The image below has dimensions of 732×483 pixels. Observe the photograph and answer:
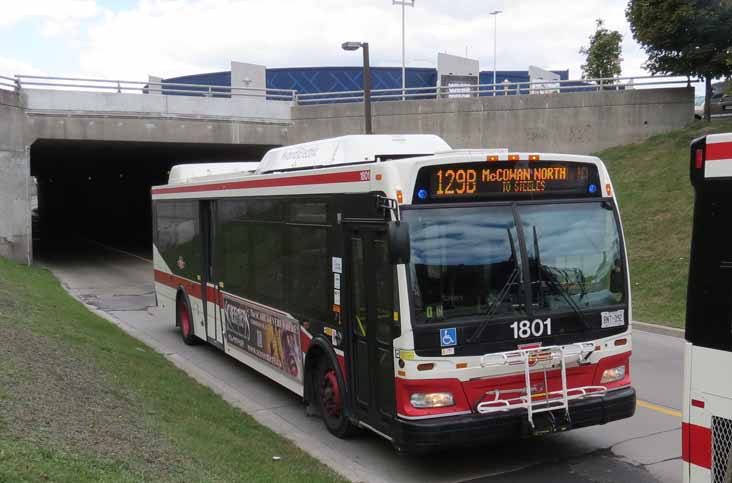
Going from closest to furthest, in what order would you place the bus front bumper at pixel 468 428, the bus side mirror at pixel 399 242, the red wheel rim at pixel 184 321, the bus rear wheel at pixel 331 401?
the bus side mirror at pixel 399 242 → the bus front bumper at pixel 468 428 → the bus rear wheel at pixel 331 401 → the red wheel rim at pixel 184 321

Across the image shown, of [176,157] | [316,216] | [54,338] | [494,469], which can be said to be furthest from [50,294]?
[176,157]

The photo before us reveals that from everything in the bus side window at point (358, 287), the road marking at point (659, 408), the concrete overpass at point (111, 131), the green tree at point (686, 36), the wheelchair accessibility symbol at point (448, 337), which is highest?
the green tree at point (686, 36)

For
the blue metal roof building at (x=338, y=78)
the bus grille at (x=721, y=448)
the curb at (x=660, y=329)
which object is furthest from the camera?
the blue metal roof building at (x=338, y=78)

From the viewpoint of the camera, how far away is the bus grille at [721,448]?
468cm

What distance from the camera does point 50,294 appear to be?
1795 centimetres

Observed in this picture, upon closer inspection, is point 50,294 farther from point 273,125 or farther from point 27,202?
point 273,125

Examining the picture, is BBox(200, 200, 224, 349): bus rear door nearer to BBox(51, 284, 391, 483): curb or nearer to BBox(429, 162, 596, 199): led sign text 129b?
BBox(51, 284, 391, 483): curb

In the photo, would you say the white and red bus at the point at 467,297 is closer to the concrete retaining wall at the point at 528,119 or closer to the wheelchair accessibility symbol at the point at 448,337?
the wheelchair accessibility symbol at the point at 448,337

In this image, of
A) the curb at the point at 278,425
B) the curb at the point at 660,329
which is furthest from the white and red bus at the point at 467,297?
the curb at the point at 660,329

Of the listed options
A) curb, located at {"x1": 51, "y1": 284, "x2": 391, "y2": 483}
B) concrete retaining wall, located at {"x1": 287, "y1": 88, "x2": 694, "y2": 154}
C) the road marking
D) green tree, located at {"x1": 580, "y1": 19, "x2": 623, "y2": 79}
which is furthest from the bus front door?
green tree, located at {"x1": 580, "y1": 19, "x2": 623, "y2": 79}

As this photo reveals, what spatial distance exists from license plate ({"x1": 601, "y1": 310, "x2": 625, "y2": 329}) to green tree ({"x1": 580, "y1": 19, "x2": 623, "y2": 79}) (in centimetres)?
2896

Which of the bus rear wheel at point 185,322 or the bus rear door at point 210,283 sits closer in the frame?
the bus rear door at point 210,283

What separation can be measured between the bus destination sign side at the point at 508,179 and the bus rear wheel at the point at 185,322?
8019 mm

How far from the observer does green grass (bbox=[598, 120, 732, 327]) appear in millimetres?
15727
